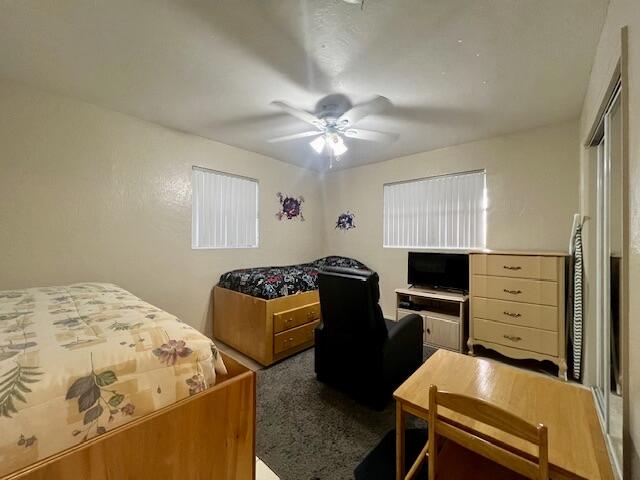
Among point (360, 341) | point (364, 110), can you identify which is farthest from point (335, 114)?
point (360, 341)

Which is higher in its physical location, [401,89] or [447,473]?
[401,89]

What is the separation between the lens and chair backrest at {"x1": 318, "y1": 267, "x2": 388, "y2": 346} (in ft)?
6.16

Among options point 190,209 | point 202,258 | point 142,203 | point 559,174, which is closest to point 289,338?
point 202,258

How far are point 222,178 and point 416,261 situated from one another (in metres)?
2.72

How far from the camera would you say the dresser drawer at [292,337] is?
8.86ft

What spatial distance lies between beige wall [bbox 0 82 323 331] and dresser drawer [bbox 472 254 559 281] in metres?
2.87

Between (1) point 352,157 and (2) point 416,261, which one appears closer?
(2) point 416,261

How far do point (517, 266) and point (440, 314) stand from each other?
944 millimetres

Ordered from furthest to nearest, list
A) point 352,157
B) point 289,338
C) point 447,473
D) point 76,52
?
point 352,157 → point 289,338 → point 76,52 → point 447,473

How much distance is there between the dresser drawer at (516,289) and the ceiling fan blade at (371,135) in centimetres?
178

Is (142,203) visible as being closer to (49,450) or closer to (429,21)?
(49,450)

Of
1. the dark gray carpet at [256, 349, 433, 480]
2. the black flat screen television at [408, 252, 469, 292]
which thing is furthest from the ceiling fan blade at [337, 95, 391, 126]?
the dark gray carpet at [256, 349, 433, 480]

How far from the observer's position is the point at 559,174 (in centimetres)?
272

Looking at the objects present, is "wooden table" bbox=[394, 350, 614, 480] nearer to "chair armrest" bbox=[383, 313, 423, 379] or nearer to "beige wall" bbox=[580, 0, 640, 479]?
"beige wall" bbox=[580, 0, 640, 479]
